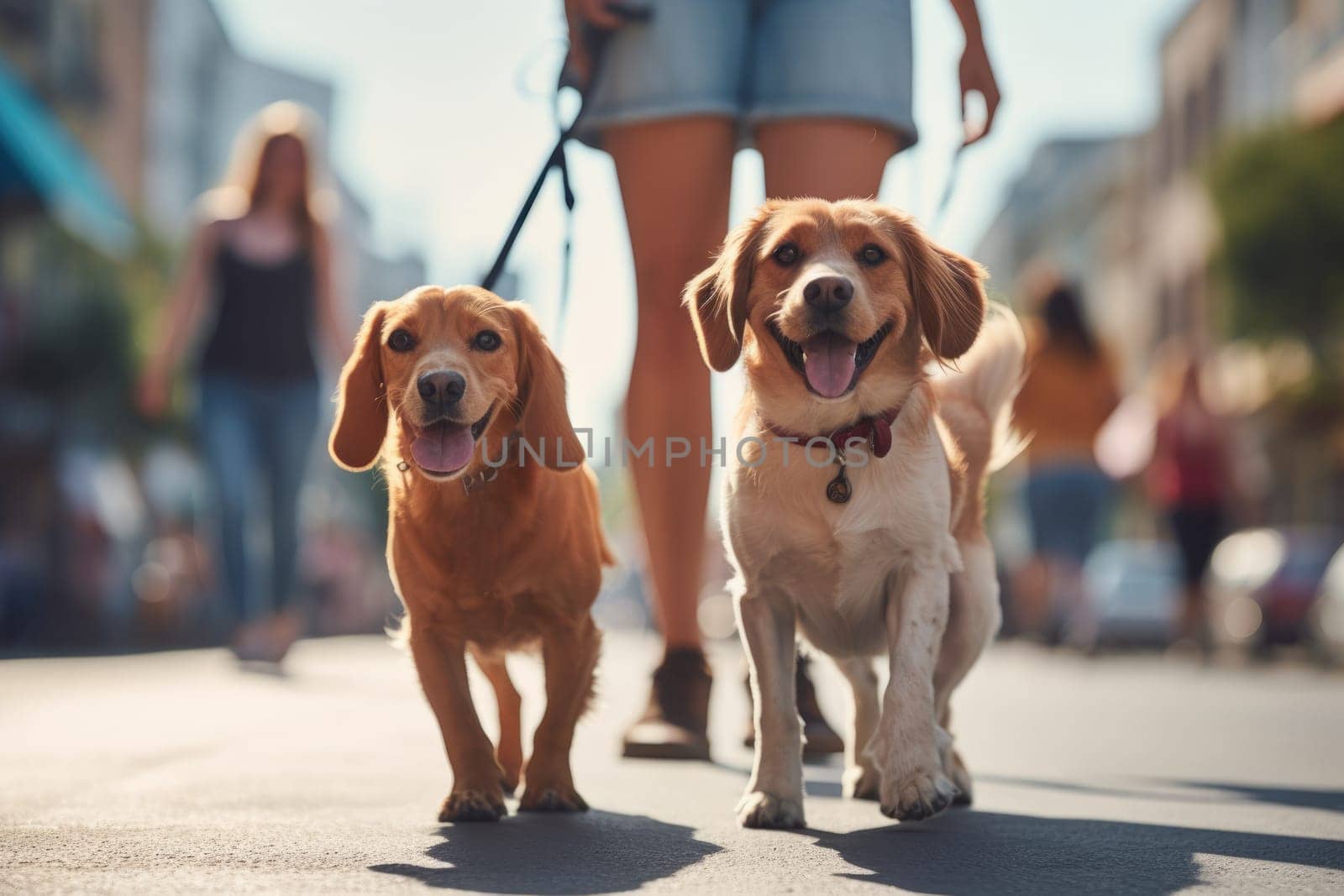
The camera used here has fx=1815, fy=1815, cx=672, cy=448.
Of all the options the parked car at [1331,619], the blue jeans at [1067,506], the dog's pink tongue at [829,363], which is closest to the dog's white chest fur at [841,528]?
the dog's pink tongue at [829,363]

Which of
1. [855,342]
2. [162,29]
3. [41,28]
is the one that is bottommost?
[855,342]

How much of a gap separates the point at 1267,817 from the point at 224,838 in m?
2.19

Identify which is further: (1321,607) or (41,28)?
(41,28)

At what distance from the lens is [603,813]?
3748 mm

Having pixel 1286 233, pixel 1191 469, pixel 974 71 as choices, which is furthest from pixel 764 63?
pixel 1286 233

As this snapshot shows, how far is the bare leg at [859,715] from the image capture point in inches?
159

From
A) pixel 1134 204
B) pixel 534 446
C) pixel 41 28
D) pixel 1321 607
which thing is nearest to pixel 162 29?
pixel 41 28

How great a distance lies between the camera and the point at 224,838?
10.6 feet

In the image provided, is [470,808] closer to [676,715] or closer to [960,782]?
[960,782]

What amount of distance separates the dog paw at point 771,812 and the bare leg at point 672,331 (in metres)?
1.31

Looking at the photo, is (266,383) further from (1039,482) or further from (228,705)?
(1039,482)

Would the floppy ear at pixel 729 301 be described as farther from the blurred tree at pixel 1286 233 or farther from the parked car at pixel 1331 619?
the blurred tree at pixel 1286 233

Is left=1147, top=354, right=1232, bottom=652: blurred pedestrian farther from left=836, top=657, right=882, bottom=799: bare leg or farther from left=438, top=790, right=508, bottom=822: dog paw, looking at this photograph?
left=438, top=790, right=508, bottom=822: dog paw

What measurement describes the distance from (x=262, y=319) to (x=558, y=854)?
214 inches
